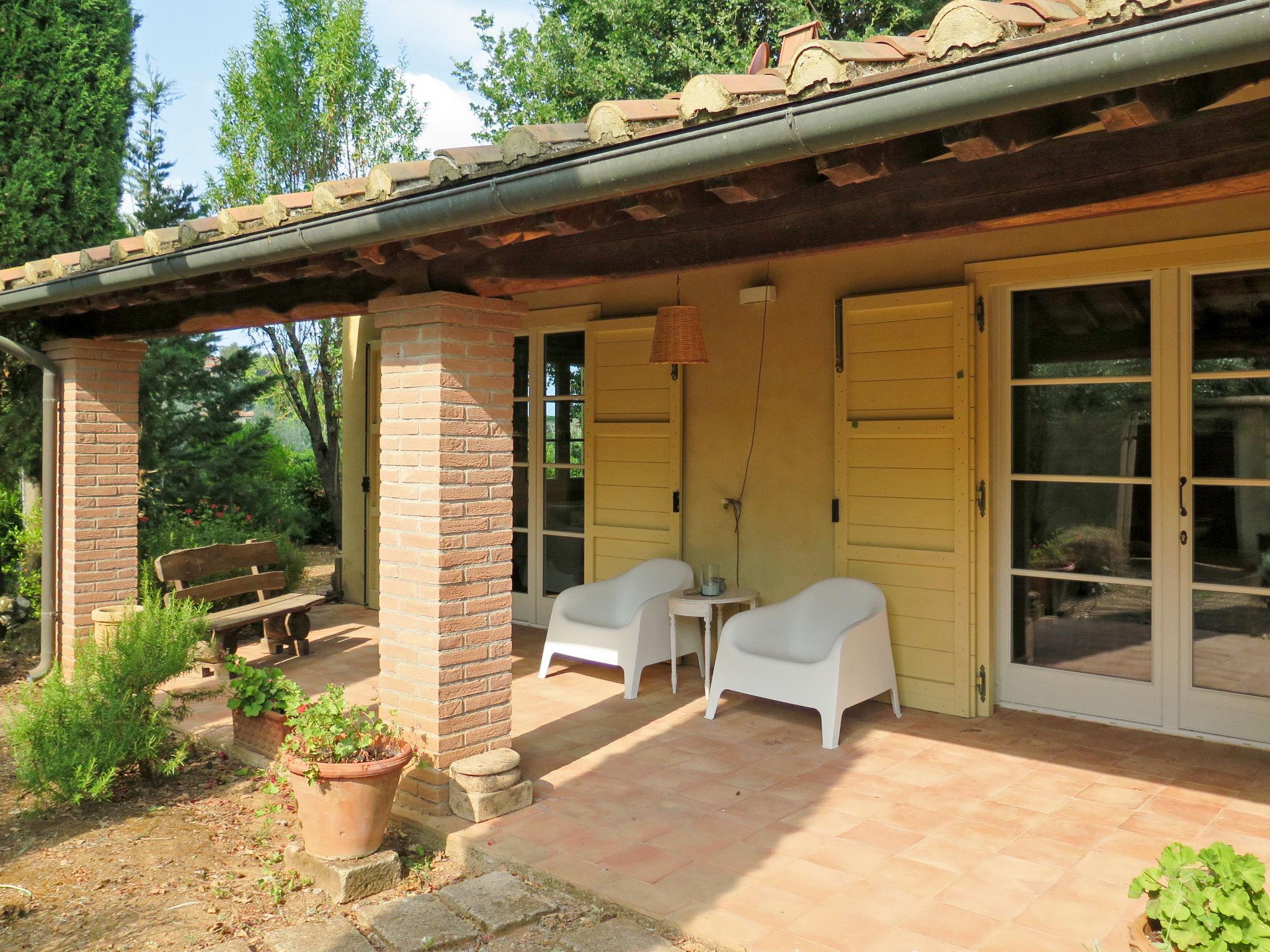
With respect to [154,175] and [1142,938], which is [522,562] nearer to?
[154,175]

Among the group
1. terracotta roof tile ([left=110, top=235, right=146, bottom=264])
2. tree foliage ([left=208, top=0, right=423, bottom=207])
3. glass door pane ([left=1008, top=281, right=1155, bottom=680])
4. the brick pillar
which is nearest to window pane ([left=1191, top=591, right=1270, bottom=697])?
glass door pane ([left=1008, top=281, right=1155, bottom=680])

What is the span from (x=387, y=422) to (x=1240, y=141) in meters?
3.02

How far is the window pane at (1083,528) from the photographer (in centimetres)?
451

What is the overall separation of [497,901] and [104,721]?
207 cm

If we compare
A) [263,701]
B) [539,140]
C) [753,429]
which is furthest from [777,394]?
[263,701]

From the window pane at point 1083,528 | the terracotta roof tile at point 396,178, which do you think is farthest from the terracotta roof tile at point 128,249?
the window pane at point 1083,528

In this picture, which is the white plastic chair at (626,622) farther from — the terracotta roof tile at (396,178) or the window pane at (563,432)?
the terracotta roof tile at (396,178)

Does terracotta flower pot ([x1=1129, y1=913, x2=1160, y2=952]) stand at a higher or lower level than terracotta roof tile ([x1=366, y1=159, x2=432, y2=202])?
lower

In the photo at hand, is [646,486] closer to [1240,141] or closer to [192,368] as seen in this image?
[1240,141]

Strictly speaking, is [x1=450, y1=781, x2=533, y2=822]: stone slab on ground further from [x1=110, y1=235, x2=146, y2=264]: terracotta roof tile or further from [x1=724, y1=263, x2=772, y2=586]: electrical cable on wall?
[x1=110, y1=235, x2=146, y2=264]: terracotta roof tile

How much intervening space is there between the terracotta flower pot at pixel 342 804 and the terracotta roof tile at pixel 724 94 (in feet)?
7.60

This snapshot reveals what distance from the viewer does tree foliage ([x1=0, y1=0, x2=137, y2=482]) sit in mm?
6461

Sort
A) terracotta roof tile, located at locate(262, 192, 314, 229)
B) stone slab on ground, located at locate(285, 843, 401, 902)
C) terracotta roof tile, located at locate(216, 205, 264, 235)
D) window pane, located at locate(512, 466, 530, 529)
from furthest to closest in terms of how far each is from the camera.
Result: window pane, located at locate(512, 466, 530, 529) → terracotta roof tile, located at locate(216, 205, 264, 235) → terracotta roof tile, located at locate(262, 192, 314, 229) → stone slab on ground, located at locate(285, 843, 401, 902)

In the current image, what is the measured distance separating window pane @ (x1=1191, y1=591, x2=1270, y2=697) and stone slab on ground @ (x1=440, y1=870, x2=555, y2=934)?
10.8 feet
